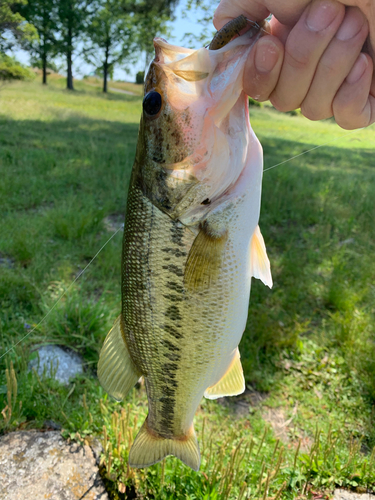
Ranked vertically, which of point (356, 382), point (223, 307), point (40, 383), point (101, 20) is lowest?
point (356, 382)

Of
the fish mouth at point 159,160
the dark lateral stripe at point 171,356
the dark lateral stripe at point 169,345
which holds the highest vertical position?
the fish mouth at point 159,160

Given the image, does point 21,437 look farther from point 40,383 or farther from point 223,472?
point 223,472

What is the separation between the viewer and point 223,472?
88.7 inches

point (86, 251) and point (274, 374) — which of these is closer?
point (274, 374)

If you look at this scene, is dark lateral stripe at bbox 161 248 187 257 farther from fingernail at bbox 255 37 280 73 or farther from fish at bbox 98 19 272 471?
fingernail at bbox 255 37 280 73

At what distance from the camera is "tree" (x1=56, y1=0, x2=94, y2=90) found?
31859 mm

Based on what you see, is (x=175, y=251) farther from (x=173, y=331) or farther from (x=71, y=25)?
(x=71, y=25)

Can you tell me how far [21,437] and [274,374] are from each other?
7.93ft

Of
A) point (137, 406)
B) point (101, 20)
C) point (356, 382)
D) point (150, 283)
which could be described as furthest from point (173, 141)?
point (101, 20)

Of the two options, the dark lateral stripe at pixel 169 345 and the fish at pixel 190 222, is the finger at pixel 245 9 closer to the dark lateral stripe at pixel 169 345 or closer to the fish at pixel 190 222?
the fish at pixel 190 222

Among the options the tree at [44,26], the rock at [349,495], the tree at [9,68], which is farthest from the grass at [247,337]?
the tree at [44,26]

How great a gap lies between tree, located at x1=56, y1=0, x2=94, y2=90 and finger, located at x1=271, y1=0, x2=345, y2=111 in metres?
37.2

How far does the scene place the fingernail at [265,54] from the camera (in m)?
1.44

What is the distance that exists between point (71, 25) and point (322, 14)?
39.8 meters
